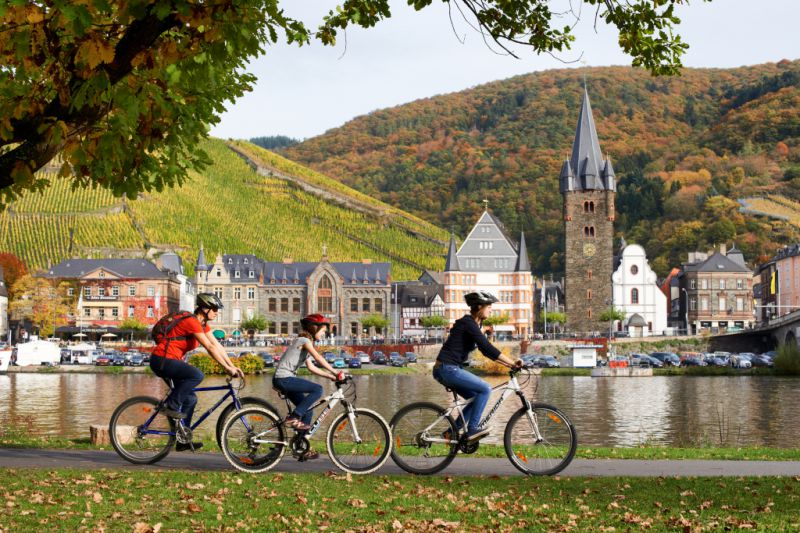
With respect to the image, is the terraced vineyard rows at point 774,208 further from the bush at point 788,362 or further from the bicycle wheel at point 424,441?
the bicycle wheel at point 424,441

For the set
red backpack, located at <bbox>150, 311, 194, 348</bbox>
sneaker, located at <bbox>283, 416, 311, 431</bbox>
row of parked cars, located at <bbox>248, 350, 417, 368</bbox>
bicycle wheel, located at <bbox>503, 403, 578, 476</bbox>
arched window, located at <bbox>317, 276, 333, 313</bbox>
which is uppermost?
arched window, located at <bbox>317, 276, 333, 313</bbox>

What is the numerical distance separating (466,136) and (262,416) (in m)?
188

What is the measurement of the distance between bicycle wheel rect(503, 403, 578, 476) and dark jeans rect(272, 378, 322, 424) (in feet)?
6.90

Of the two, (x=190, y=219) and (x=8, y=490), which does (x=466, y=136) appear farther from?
(x=8, y=490)

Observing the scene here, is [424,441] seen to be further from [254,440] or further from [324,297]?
[324,297]

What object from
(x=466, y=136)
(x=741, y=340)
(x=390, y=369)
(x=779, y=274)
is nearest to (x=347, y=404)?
(x=390, y=369)

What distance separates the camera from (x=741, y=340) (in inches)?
3762

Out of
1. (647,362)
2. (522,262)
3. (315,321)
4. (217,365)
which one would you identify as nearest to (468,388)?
(315,321)

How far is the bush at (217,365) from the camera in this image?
206ft

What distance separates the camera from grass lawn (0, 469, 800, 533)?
26.3 feet

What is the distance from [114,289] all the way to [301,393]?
305 ft

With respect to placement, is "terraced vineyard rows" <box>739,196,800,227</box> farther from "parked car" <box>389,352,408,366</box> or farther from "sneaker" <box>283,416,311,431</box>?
"sneaker" <box>283,416,311,431</box>

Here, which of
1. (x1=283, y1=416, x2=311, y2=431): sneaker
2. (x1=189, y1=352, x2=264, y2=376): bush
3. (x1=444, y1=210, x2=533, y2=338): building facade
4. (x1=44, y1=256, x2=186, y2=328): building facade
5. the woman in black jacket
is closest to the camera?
the woman in black jacket

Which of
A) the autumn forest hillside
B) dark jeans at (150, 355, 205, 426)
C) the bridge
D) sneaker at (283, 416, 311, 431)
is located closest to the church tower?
the bridge
